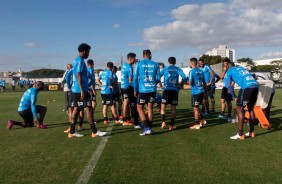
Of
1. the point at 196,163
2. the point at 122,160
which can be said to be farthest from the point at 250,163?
the point at 122,160

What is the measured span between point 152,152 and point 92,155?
1106 millimetres

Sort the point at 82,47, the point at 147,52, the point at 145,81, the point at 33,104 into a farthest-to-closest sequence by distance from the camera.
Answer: the point at 33,104 < the point at 147,52 < the point at 145,81 < the point at 82,47

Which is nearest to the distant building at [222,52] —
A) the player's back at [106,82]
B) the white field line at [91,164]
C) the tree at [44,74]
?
the tree at [44,74]

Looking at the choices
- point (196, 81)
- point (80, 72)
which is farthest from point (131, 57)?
point (80, 72)

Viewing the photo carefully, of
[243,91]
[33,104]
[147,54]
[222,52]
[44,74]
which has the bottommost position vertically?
[33,104]

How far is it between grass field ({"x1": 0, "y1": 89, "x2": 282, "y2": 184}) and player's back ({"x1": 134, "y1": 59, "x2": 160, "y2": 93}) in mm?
1184

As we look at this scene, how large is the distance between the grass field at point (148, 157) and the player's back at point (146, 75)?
46.6 inches

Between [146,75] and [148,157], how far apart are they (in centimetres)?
276

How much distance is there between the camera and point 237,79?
697 centimetres

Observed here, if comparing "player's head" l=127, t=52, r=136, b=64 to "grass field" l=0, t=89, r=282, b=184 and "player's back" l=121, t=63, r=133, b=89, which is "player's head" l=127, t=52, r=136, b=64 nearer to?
"player's back" l=121, t=63, r=133, b=89

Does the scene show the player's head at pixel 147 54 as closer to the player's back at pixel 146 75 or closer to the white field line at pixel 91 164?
the player's back at pixel 146 75

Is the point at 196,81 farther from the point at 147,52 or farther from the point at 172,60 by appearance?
the point at 147,52

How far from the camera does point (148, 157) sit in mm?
5148

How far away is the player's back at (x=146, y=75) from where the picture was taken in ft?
24.3
